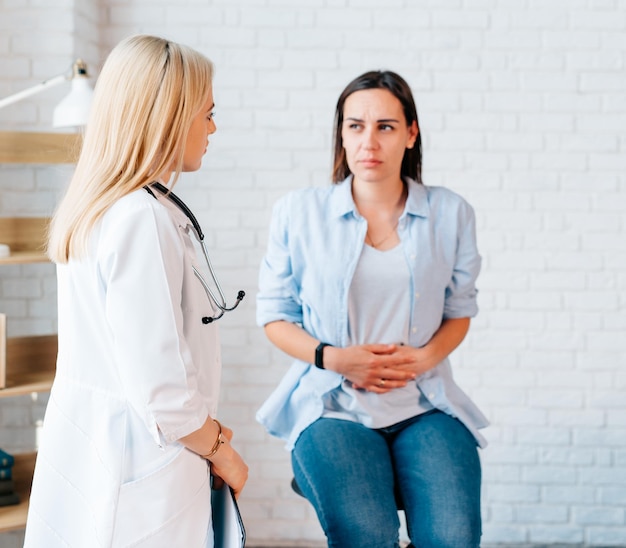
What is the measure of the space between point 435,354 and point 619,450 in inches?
54.8

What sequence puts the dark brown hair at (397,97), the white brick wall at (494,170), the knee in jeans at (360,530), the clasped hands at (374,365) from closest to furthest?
the knee in jeans at (360,530), the clasped hands at (374,365), the dark brown hair at (397,97), the white brick wall at (494,170)

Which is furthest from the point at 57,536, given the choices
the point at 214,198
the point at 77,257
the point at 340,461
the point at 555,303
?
the point at 555,303

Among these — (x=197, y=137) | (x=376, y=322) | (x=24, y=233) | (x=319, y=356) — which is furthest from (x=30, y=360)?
(x=197, y=137)

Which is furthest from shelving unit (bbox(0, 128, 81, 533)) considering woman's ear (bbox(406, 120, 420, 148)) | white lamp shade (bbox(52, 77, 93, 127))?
woman's ear (bbox(406, 120, 420, 148))

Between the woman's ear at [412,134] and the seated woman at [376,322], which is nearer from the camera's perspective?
the seated woman at [376,322]

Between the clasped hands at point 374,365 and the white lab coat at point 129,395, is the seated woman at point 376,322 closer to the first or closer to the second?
the clasped hands at point 374,365

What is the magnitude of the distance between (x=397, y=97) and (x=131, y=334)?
1.09 metres

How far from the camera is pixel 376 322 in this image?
209 cm

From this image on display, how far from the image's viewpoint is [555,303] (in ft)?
9.98

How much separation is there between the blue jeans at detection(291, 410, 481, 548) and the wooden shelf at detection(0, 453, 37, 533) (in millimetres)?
1003

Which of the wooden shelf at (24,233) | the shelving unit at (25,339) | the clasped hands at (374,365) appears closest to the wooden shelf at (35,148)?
the shelving unit at (25,339)

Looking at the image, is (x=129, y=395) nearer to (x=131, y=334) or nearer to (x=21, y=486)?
(x=131, y=334)

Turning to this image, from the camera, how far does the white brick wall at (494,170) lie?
297 centimetres

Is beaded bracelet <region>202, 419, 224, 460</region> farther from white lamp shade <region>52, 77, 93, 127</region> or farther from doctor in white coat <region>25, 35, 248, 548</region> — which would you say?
white lamp shade <region>52, 77, 93, 127</region>
